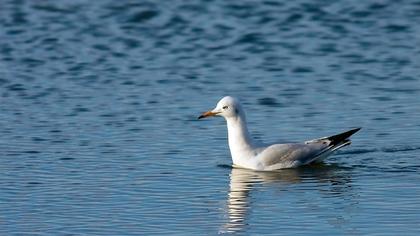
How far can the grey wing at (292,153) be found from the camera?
14625 millimetres

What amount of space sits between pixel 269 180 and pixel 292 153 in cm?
69

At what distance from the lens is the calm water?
12336 millimetres

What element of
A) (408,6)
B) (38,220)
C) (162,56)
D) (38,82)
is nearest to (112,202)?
(38,220)

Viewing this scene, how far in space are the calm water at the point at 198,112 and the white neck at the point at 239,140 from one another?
0.19 metres

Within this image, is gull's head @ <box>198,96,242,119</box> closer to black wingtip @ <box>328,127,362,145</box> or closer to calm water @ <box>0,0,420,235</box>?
calm water @ <box>0,0,420,235</box>

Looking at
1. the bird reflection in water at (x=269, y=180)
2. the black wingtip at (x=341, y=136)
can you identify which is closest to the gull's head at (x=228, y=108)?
the bird reflection in water at (x=269, y=180)

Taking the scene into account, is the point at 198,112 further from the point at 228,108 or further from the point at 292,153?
the point at 292,153

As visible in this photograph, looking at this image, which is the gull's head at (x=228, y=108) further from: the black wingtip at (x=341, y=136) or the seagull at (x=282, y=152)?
the black wingtip at (x=341, y=136)

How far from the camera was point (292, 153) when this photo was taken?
14.7 meters

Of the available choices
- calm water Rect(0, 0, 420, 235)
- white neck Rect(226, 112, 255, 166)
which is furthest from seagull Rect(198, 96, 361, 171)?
calm water Rect(0, 0, 420, 235)

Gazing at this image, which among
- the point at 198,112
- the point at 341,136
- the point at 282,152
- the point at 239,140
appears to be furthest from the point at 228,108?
the point at 198,112

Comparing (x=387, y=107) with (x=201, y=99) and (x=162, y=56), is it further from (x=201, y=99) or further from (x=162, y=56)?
(x=162, y=56)

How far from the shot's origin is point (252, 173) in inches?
573

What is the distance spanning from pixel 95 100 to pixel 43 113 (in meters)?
0.98
